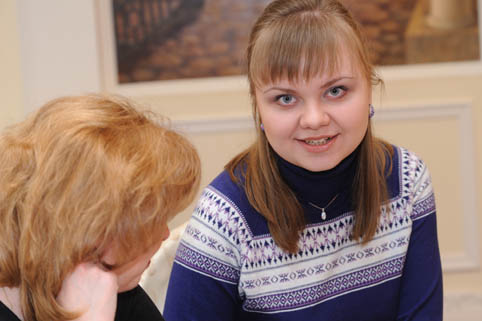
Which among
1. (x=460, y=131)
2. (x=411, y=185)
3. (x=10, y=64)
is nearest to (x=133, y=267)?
(x=411, y=185)

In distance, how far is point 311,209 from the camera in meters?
1.55

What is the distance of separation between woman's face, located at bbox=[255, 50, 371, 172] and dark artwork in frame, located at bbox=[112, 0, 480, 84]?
2.04 meters

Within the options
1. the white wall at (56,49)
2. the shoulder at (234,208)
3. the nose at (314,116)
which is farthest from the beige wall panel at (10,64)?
the nose at (314,116)

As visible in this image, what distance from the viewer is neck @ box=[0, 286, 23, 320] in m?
1.03

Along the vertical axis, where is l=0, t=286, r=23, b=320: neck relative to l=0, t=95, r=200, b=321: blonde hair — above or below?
below

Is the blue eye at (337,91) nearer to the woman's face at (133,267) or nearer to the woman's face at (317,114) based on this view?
the woman's face at (317,114)

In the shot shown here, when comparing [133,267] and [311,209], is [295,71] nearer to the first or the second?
[311,209]

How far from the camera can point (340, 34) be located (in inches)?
55.4

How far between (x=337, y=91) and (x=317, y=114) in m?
0.08

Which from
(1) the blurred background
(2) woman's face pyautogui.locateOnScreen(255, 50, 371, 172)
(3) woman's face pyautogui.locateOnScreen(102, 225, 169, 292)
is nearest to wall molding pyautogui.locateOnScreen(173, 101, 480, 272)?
(1) the blurred background

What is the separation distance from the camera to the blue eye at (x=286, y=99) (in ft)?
4.60

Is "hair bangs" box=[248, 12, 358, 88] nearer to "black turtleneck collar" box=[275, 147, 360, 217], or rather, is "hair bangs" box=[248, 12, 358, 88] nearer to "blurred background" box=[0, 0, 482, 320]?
"black turtleneck collar" box=[275, 147, 360, 217]

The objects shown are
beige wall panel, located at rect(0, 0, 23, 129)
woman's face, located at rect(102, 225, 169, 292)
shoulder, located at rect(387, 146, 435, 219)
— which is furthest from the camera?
beige wall panel, located at rect(0, 0, 23, 129)

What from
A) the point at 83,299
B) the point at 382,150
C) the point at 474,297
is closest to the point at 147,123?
the point at 83,299
